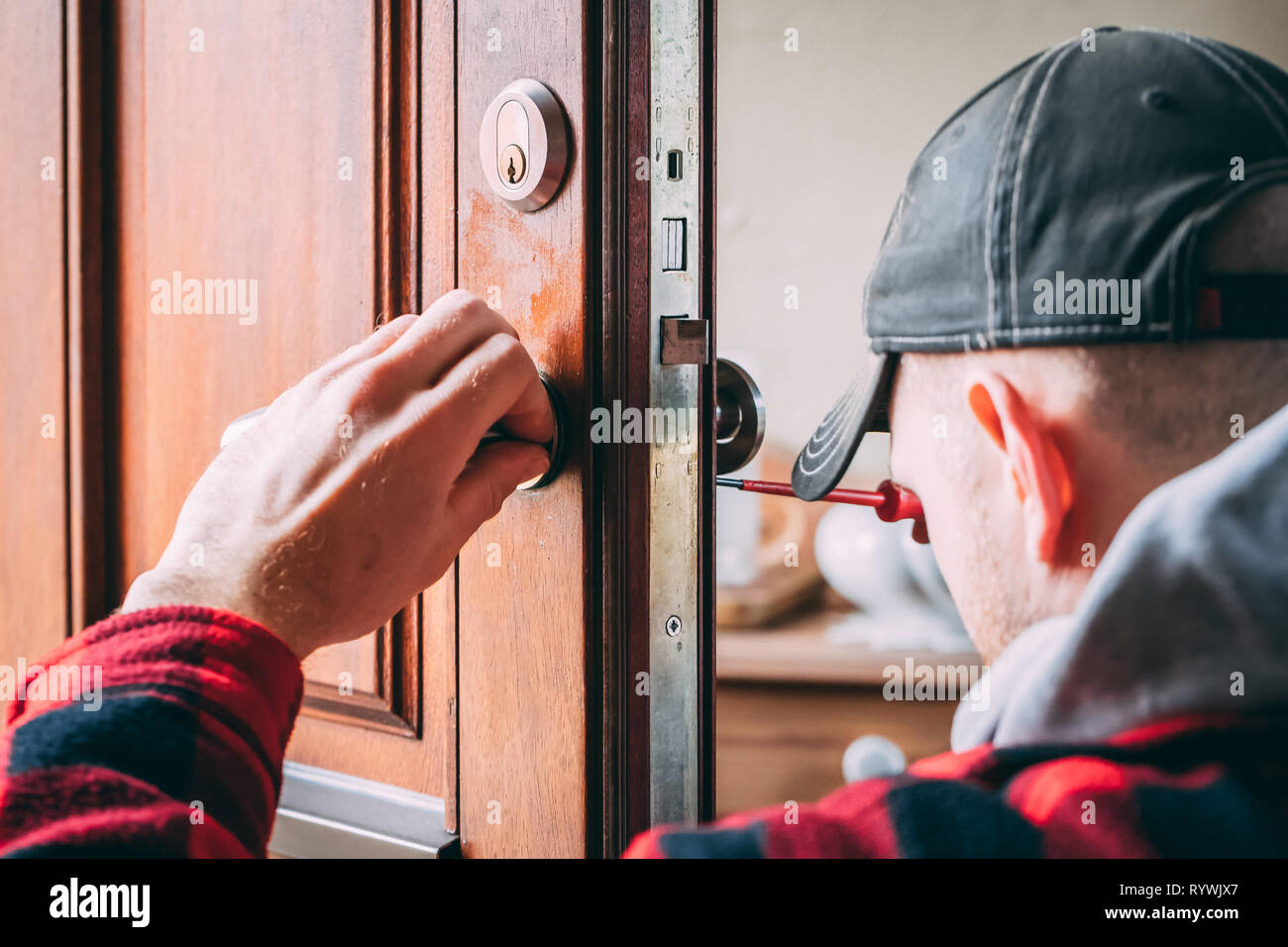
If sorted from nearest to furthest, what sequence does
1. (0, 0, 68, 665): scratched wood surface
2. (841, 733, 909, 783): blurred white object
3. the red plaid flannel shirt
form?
the red plaid flannel shirt, (841, 733, 909, 783): blurred white object, (0, 0, 68, 665): scratched wood surface

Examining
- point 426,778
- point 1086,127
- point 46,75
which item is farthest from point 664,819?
point 46,75

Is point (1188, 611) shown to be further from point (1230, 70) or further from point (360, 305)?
point (360, 305)

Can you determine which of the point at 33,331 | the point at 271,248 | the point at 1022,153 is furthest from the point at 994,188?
the point at 33,331

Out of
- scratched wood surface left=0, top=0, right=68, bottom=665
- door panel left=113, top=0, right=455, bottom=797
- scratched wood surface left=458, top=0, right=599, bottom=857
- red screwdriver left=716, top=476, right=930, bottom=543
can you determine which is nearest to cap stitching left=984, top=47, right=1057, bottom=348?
red screwdriver left=716, top=476, right=930, bottom=543

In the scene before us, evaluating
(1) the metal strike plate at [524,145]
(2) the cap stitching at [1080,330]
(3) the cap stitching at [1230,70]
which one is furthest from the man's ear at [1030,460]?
(1) the metal strike plate at [524,145]

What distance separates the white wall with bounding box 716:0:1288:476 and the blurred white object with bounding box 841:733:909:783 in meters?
0.20

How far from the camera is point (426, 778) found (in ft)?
2.17

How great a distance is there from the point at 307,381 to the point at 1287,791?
498mm

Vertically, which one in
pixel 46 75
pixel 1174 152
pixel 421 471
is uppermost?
pixel 46 75

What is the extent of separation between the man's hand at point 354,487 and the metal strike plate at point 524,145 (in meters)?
0.08

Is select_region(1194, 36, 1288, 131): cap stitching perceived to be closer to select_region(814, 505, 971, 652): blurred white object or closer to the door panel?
select_region(814, 505, 971, 652): blurred white object

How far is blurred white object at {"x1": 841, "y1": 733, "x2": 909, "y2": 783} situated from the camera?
607 mm

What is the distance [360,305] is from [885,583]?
40 centimetres

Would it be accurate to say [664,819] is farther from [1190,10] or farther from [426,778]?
[1190,10]
